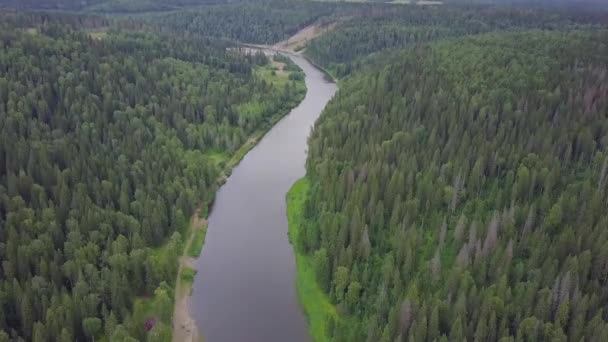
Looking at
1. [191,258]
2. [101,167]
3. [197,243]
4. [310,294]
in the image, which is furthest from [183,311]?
[101,167]

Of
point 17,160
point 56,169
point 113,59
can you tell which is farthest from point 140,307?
point 113,59

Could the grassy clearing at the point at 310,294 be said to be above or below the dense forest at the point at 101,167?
below

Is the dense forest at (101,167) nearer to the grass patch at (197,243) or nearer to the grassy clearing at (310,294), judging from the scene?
the grass patch at (197,243)

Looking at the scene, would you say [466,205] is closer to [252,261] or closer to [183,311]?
[252,261]

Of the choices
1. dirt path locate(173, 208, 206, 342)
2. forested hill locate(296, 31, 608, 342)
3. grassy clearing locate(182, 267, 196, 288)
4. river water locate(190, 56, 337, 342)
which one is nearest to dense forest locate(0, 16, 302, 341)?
dirt path locate(173, 208, 206, 342)

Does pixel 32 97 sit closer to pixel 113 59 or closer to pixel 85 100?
pixel 85 100

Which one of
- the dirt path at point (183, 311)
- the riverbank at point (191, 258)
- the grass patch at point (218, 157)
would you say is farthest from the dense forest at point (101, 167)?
the dirt path at point (183, 311)

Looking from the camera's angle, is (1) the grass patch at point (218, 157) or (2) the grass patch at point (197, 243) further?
(1) the grass patch at point (218, 157)
